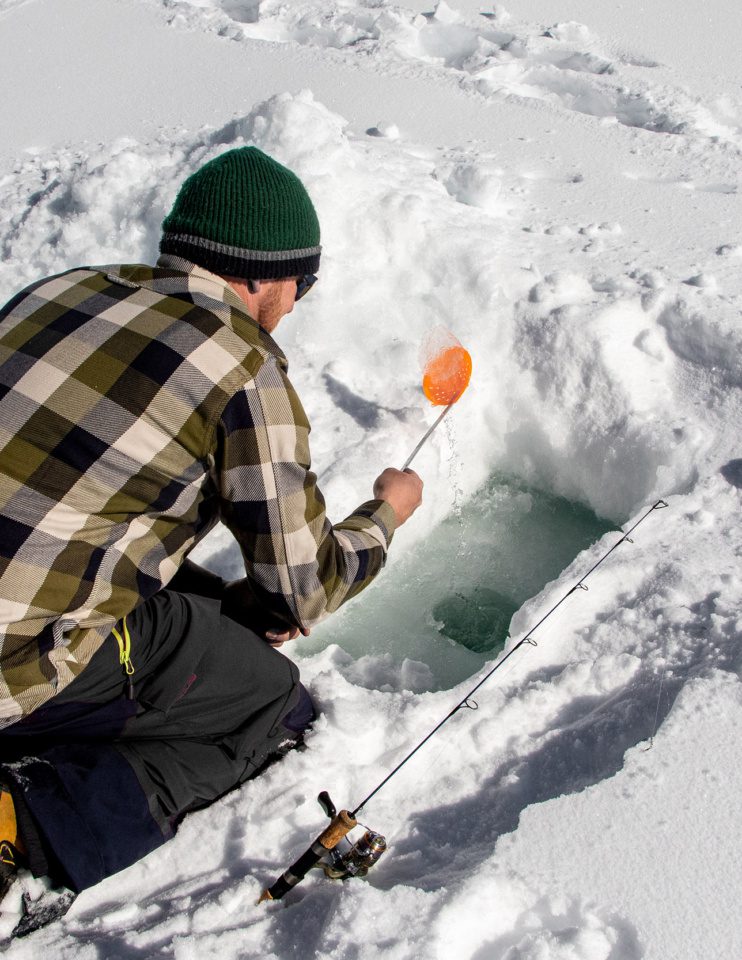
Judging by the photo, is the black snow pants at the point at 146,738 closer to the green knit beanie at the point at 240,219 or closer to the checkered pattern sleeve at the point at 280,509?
the checkered pattern sleeve at the point at 280,509

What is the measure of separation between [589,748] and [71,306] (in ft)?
5.32

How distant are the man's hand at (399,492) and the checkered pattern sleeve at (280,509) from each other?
0.91 ft

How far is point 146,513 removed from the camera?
1544 millimetres

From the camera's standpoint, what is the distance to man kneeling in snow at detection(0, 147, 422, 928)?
141 centimetres

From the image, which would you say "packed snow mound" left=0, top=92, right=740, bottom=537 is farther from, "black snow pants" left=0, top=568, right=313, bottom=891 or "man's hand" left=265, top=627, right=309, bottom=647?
"black snow pants" left=0, top=568, right=313, bottom=891

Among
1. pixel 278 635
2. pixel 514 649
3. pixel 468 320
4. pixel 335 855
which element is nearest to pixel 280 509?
pixel 278 635

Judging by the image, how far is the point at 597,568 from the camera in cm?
254

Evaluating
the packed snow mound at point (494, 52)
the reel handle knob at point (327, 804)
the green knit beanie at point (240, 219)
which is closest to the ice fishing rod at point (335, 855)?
the reel handle knob at point (327, 804)

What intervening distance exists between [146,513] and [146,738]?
2.35 ft

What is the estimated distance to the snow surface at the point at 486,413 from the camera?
1.74m

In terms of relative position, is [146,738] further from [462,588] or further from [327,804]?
[462,588]

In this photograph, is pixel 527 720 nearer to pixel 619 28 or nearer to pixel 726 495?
pixel 726 495

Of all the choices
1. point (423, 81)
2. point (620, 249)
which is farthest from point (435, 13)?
point (620, 249)

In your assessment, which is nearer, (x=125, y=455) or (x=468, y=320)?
(x=125, y=455)
